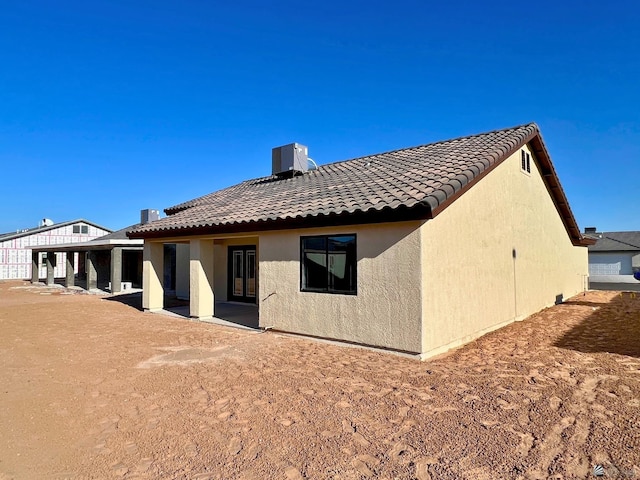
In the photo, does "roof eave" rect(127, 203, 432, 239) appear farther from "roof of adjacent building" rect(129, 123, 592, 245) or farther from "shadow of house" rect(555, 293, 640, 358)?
"shadow of house" rect(555, 293, 640, 358)

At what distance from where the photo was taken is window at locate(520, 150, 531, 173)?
11.9m

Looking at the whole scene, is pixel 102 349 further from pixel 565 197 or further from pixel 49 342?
pixel 565 197

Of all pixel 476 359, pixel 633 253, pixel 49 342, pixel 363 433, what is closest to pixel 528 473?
pixel 363 433

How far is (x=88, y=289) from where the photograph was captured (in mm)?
22375

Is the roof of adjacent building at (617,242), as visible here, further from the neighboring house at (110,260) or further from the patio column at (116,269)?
the patio column at (116,269)

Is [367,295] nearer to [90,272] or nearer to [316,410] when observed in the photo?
[316,410]

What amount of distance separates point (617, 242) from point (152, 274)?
43830 millimetres

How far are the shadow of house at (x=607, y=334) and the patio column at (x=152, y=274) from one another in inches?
460

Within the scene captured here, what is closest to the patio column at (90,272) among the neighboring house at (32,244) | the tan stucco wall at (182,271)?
the tan stucco wall at (182,271)

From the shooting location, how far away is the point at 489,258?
948 cm

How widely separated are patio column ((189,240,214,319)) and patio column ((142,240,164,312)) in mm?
2511

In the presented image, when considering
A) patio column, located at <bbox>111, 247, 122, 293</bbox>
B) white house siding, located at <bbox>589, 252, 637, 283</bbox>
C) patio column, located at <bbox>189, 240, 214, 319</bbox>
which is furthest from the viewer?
white house siding, located at <bbox>589, 252, 637, 283</bbox>

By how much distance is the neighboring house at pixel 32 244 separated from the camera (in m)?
36.3

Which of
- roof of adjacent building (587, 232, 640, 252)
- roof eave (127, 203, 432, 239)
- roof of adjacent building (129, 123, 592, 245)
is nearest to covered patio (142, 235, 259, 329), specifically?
roof eave (127, 203, 432, 239)
